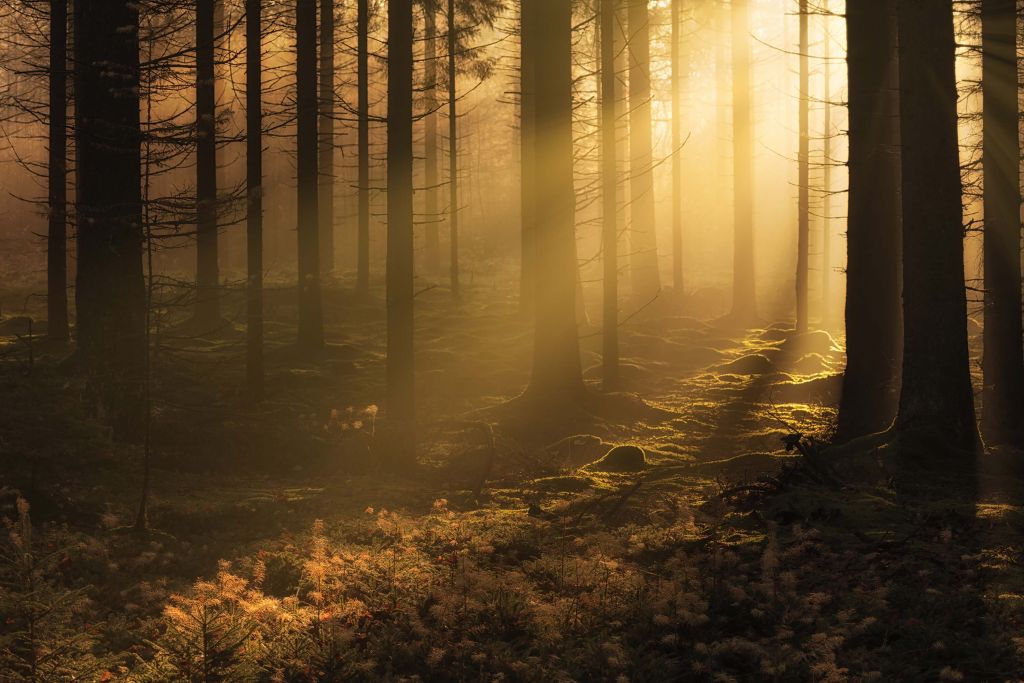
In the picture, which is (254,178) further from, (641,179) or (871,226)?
(641,179)

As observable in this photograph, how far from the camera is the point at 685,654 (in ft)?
17.4

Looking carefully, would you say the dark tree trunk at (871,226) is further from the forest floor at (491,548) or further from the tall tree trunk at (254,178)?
the tall tree trunk at (254,178)

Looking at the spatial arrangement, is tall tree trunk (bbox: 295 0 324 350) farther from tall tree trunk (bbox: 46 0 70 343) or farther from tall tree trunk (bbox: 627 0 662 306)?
tall tree trunk (bbox: 627 0 662 306)

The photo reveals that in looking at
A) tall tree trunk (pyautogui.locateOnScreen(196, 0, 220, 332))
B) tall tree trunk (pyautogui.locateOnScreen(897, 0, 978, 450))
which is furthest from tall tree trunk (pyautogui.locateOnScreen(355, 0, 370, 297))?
tall tree trunk (pyautogui.locateOnScreen(897, 0, 978, 450))

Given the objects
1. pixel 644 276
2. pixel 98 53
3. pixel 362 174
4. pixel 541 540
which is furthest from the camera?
pixel 644 276

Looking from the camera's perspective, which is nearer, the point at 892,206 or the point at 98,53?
the point at 98,53

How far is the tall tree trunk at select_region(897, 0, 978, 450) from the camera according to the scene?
30.7ft

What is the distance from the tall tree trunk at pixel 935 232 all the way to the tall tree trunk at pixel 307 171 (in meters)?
11.6

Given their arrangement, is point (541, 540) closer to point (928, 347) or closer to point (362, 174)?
point (928, 347)

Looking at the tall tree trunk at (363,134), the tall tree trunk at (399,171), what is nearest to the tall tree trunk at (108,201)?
the tall tree trunk at (399,171)

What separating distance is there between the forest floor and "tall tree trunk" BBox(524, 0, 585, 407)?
3.07 feet

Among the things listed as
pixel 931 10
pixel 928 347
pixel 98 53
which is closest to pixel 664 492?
pixel 928 347

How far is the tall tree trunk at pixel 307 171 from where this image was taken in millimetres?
16734

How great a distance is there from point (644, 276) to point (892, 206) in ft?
48.4
